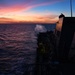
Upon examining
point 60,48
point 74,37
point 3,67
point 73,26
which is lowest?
point 3,67

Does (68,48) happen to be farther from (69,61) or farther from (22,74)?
(22,74)

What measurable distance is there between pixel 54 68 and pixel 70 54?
198 inches

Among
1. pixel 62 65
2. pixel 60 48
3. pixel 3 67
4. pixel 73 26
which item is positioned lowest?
pixel 3 67

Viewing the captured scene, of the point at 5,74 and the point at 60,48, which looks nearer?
the point at 60,48

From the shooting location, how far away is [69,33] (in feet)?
71.4

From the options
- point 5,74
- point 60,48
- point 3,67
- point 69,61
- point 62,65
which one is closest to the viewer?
point 62,65

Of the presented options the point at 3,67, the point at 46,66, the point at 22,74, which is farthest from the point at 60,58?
the point at 3,67

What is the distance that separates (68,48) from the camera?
71.2 ft

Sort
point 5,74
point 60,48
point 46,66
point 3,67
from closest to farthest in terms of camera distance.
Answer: point 46,66 → point 60,48 → point 5,74 → point 3,67

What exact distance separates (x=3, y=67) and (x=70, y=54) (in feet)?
51.1

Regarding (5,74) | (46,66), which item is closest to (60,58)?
(46,66)

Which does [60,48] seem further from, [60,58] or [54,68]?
[54,68]

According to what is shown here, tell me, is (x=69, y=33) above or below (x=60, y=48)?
above

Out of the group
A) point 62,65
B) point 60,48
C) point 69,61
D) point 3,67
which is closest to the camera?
point 62,65
